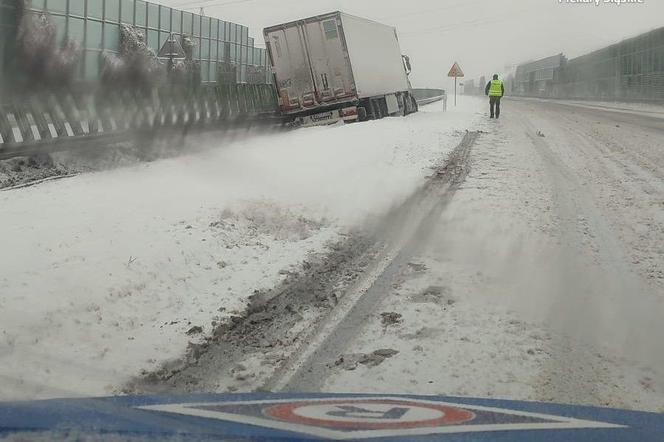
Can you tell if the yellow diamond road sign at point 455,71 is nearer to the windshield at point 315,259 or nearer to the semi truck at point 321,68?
the semi truck at point 321,68

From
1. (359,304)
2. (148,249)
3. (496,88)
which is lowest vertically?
(359,304)

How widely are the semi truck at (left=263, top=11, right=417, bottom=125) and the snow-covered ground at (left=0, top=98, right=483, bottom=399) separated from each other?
26.9 ft

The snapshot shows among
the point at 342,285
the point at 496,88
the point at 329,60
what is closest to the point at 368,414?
the point at 342,285

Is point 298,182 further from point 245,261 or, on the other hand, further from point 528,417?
point 528,417

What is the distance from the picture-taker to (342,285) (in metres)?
5.10

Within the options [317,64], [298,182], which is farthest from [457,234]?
[317,64]

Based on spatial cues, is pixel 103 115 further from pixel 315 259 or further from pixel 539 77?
pixel 539 77

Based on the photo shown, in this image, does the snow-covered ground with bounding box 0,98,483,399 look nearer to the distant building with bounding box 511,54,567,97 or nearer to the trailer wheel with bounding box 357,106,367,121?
the trailer wheel with bounding box 357,106,367,121

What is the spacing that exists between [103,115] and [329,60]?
8016mm

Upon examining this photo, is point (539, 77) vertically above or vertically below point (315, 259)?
above

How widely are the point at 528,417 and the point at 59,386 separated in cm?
251

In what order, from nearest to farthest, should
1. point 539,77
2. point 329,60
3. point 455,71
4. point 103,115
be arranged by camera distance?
point 103,115 → point 329,60 → point 455,71 → point 539,77

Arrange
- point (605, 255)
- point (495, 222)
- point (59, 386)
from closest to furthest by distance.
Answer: point (59, 386) → point (605, 255) → point (495, 222)

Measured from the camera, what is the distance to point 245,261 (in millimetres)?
5711
